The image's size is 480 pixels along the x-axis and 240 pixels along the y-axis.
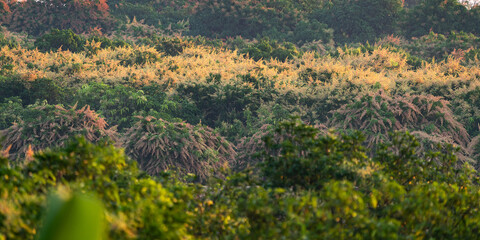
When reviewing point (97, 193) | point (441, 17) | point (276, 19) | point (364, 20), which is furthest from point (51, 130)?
point (441, 17)

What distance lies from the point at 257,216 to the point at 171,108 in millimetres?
10298

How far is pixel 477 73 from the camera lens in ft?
56.2

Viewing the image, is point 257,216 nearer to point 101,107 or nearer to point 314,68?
point 101,107

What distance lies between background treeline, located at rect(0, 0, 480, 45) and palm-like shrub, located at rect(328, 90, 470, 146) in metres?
15.6

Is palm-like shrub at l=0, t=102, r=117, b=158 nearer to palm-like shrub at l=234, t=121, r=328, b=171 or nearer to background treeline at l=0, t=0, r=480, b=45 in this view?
palm-like shrub at l=234, t=121, r=328, b=171

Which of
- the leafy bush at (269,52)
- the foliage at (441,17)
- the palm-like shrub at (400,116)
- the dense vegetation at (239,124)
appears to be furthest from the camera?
the foliage at (441,17)

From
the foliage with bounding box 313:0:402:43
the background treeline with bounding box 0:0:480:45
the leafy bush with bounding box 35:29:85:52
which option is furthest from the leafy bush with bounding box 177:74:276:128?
the foliage with bounding box 313:0:402:43

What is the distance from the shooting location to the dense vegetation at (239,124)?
15.6 feet

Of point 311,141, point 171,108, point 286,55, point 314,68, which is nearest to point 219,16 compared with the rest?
point 286,55

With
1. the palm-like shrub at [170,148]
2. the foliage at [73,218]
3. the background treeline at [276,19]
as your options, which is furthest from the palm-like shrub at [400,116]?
the background treeline at [276,19]

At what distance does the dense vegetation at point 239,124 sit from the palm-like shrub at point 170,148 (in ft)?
0.20

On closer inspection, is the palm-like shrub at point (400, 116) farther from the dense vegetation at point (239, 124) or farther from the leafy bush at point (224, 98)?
the leafy bush at point (224, 98)

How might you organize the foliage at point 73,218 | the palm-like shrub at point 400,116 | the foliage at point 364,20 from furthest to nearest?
the foliage at point 364,20, the palm-like shrub at point 400,116, the foliage at point 73,218

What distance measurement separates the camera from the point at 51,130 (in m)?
12.6
